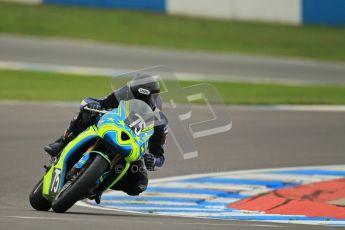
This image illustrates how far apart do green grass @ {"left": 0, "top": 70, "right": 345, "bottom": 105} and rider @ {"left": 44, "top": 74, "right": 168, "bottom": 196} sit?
364 inches

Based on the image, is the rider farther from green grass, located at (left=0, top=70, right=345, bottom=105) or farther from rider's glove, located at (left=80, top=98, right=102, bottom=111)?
green grass, located at (left=0, top=70, right=345, bottom=105)

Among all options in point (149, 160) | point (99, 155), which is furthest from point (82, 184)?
point (149, 160)

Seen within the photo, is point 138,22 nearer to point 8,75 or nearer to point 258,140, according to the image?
point 8,75

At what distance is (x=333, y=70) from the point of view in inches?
936

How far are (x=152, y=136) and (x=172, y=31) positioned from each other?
18.1 metres

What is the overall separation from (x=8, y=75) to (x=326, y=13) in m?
11.0

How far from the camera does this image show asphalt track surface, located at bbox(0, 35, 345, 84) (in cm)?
2250

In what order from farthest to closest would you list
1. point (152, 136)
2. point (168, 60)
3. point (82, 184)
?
point (168, 60), point (152, 136), point (82, 184)

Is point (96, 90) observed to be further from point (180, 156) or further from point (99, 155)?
point (99, 155)

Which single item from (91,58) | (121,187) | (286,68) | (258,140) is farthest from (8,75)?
(121,187)

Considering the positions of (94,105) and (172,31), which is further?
(172,31)

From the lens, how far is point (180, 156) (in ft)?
41.8

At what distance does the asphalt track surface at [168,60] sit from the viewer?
2250 cm

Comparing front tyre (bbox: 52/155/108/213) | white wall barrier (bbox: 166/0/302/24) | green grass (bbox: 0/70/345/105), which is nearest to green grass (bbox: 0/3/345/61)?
white wall barrier (bbox: 166/0/302/24)
